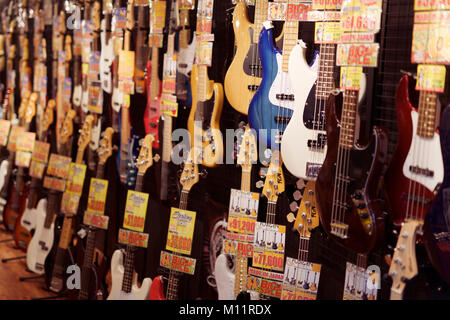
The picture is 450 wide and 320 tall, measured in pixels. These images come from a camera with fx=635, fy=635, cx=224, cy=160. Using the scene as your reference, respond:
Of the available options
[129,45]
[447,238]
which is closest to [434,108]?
[447,238]

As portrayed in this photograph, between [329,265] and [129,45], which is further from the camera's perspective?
[129,45]

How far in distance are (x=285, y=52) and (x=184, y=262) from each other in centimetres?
137

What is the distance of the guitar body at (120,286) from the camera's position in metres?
3.67

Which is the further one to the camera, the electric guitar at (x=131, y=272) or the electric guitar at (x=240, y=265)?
the electric guitar at (x=131, y=272)

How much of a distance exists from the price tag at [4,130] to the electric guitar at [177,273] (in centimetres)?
245

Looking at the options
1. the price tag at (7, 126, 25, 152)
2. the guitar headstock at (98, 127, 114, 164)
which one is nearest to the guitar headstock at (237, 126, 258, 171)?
the guitar headstock at (98, 127, 114, 164)

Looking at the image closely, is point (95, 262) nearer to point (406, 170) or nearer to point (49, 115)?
point (49, 115)

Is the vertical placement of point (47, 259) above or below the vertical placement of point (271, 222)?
below

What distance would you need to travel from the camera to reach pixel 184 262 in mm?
3566

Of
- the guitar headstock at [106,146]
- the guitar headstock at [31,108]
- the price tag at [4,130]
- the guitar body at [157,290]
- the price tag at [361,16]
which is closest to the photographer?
the price tag at [361,16]

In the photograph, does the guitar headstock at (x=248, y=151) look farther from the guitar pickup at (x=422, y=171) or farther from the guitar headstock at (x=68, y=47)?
the guitar headstock at (x=68, y=47)

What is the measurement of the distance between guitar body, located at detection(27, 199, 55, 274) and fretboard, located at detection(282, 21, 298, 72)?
238 centimetres

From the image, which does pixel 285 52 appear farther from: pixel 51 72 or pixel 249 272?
pixel 51 72

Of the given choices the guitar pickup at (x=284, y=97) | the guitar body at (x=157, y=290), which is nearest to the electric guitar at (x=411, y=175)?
the guitar pickup at (x=284, y=97)
